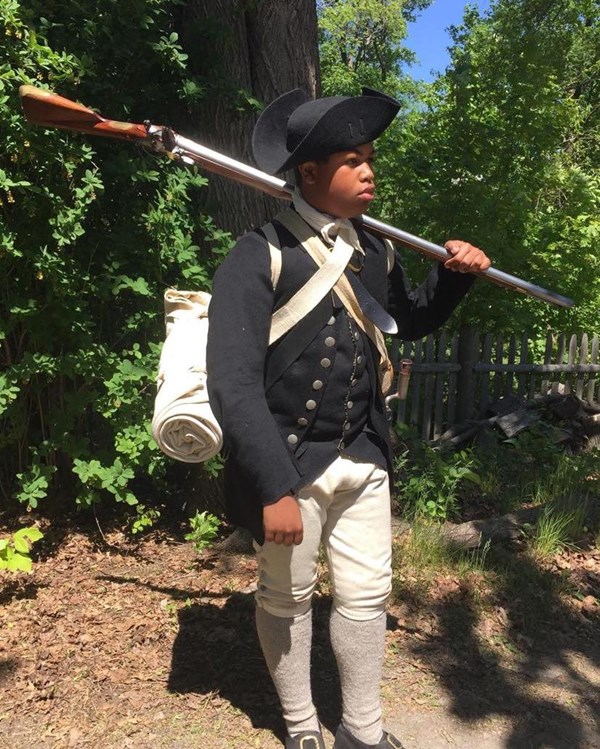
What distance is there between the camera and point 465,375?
23.5 feet

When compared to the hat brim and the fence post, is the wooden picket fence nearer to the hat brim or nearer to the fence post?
the fence post

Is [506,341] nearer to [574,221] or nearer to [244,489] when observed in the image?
[574,221]

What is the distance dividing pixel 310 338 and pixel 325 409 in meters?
0.23

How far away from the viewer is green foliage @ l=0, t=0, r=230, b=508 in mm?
3312

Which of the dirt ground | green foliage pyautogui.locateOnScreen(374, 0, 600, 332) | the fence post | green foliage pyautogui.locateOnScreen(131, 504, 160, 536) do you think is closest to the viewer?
the dirt ground

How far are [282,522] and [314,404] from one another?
416mm

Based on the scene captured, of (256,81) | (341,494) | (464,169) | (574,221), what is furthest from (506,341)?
(341,494)

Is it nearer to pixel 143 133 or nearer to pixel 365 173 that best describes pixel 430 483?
pixel 365 173

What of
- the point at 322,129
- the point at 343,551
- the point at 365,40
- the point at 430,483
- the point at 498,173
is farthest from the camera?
the point at 365,40

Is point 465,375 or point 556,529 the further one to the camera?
point 465,375

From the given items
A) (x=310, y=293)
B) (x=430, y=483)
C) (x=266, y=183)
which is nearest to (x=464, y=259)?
(x=310, y=293)

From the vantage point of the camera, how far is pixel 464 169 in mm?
6336

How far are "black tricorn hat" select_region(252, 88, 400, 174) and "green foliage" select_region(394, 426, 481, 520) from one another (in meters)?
2.72

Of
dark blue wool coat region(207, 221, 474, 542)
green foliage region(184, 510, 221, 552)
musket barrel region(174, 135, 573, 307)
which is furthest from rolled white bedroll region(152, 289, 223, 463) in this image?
green foliage region(184, 510, 221, 552)
